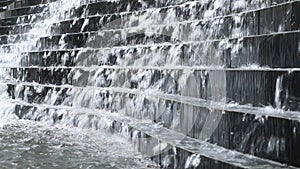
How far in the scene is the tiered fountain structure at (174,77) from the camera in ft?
9.00

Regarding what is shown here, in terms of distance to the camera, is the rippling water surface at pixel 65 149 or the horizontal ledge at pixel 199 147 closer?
the horizontal ledge at pixel 199 147

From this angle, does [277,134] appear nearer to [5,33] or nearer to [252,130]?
[252,130]

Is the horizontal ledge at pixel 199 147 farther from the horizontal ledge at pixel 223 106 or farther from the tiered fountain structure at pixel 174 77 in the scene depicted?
the horizontal ledge at pixel 223 106

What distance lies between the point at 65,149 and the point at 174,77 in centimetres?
124

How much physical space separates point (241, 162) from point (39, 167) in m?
1.69

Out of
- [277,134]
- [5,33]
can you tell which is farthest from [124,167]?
[5,33]

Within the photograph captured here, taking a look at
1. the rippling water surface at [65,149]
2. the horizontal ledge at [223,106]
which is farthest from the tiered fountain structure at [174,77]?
the rippling water surface at [65,149]

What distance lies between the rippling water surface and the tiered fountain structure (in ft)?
0.50

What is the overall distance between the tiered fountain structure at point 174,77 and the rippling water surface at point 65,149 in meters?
0.15

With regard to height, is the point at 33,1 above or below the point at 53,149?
above

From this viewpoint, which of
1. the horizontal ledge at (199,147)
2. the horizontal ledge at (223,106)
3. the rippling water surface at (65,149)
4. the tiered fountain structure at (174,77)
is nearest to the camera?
the horizontal ledge at (199,147)

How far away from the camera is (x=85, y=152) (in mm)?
3850

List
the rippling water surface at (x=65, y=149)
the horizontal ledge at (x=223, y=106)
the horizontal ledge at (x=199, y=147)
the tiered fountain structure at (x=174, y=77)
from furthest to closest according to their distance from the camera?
the rippling water surface at (x=65, y=149) < the tiered fountain structure at (x=174, y=77) < the horizontal ledge at (x=223, y=106) < the horizontal ledge at (x=199, y=147)

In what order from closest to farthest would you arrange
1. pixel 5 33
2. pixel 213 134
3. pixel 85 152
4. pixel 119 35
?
pixel 213 134, pixel 85 152, pixel 119 35, pixel 5 33
